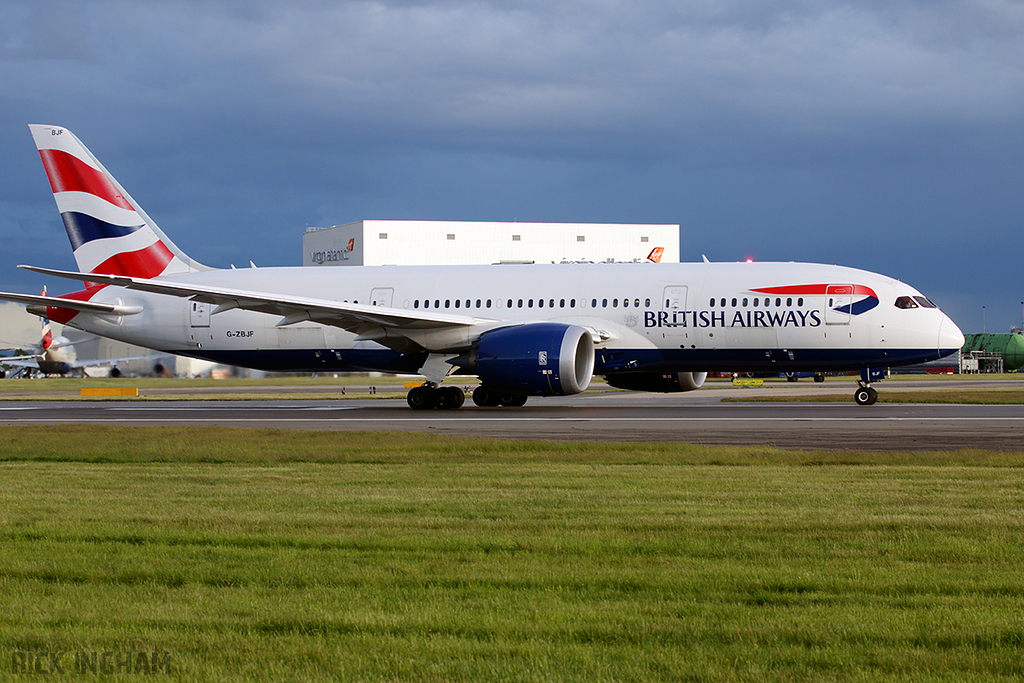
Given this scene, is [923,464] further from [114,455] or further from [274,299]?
[274,299]

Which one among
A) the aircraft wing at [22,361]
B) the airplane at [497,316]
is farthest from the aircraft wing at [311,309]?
the aircraft wing at [22,361]

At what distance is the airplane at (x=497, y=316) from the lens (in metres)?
23.5

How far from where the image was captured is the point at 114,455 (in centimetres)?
1312

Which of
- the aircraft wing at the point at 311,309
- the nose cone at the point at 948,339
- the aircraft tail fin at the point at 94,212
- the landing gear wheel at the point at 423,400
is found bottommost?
the landing gear wheel at the point at 423,400

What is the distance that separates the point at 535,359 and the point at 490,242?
60120 mm

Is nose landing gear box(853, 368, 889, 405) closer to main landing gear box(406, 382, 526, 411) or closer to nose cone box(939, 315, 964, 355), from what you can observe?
nose cone box(939, 315, 964, 355)

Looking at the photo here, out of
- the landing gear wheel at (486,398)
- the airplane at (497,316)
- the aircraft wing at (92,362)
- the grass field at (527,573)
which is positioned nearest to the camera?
the grass field at (527,573)

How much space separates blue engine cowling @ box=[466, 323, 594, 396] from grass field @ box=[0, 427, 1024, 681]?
11.2m

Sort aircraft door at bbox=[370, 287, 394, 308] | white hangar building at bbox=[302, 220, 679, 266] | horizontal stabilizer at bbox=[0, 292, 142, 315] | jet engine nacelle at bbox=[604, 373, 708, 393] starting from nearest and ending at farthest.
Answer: horizontal stabilizer at bbox=[0, 292, 142, 315]
aircraft door at bbox=[370, 287, 394, 308]
jet engine nacelle at bbox=[604, 373, 708, 393]
white hangar building at bbox=[302, 220, 679, 266]

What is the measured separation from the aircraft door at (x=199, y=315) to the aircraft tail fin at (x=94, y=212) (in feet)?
6.24

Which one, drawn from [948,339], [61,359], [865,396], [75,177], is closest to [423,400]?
[865,396]

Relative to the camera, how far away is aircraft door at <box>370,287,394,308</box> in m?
27.1

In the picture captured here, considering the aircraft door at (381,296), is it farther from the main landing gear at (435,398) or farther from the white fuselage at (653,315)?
the main landing gear at (435,398)

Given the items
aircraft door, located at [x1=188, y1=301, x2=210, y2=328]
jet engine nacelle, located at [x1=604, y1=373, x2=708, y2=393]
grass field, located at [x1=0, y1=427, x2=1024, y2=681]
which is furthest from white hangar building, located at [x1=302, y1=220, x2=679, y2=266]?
grass field, located at [x1=0, y1=427, x2=1024, y2=681]
